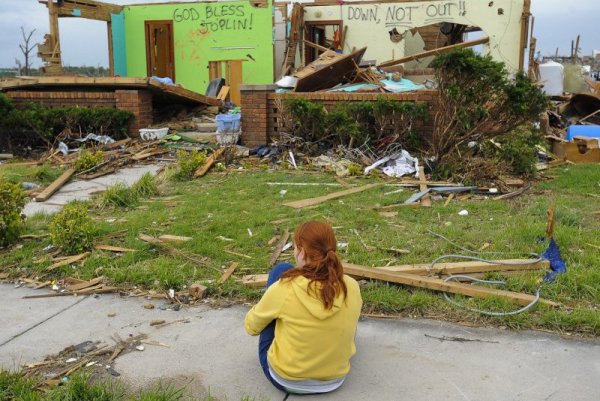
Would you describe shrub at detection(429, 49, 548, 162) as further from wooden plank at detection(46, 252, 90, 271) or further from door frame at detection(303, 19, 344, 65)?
door frame at detection(303, 19, 344, 65)

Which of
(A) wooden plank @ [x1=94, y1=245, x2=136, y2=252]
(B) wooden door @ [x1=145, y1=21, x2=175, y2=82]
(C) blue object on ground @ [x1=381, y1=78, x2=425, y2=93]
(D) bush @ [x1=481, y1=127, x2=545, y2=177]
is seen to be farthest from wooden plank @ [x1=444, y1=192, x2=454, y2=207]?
(B) wooden door @ [x1=145, y1=21, x2=175, y2=82]

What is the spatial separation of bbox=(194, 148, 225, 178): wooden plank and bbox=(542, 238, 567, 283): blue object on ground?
6.00 metres

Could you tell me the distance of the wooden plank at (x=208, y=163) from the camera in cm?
955

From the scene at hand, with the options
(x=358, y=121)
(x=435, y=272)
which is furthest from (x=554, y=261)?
(x=358, y=121)

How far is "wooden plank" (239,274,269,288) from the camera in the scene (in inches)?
186

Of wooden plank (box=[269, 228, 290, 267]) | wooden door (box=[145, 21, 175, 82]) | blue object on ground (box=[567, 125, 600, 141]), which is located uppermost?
wooden door (box=[145, 21, 175, 82])

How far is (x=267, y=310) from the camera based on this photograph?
122 inches

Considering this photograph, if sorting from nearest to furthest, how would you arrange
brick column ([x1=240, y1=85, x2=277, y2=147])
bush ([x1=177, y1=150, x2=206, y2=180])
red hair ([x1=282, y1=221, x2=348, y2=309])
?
red hair ([x1=282, y1=221, x2=348, y2=309]), bush ([x1=177, y1=150, x2=206, y2=180]), brick column ([x1=240, y1=85, x2=277, y2=147])

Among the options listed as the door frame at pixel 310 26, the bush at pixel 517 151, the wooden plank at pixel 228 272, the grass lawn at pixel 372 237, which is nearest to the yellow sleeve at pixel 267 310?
the grass lawn at pixel 372 237

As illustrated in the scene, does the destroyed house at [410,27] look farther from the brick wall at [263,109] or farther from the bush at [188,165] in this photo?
the bush at [188,165]

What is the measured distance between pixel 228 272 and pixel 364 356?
5.83ft

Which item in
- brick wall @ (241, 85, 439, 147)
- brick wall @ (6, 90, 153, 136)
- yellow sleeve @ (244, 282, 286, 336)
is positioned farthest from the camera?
brick wall @ (6, 90, 153, 136)

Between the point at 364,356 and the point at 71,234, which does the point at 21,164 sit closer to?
the point at 71,234

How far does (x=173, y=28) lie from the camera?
18.4 m
